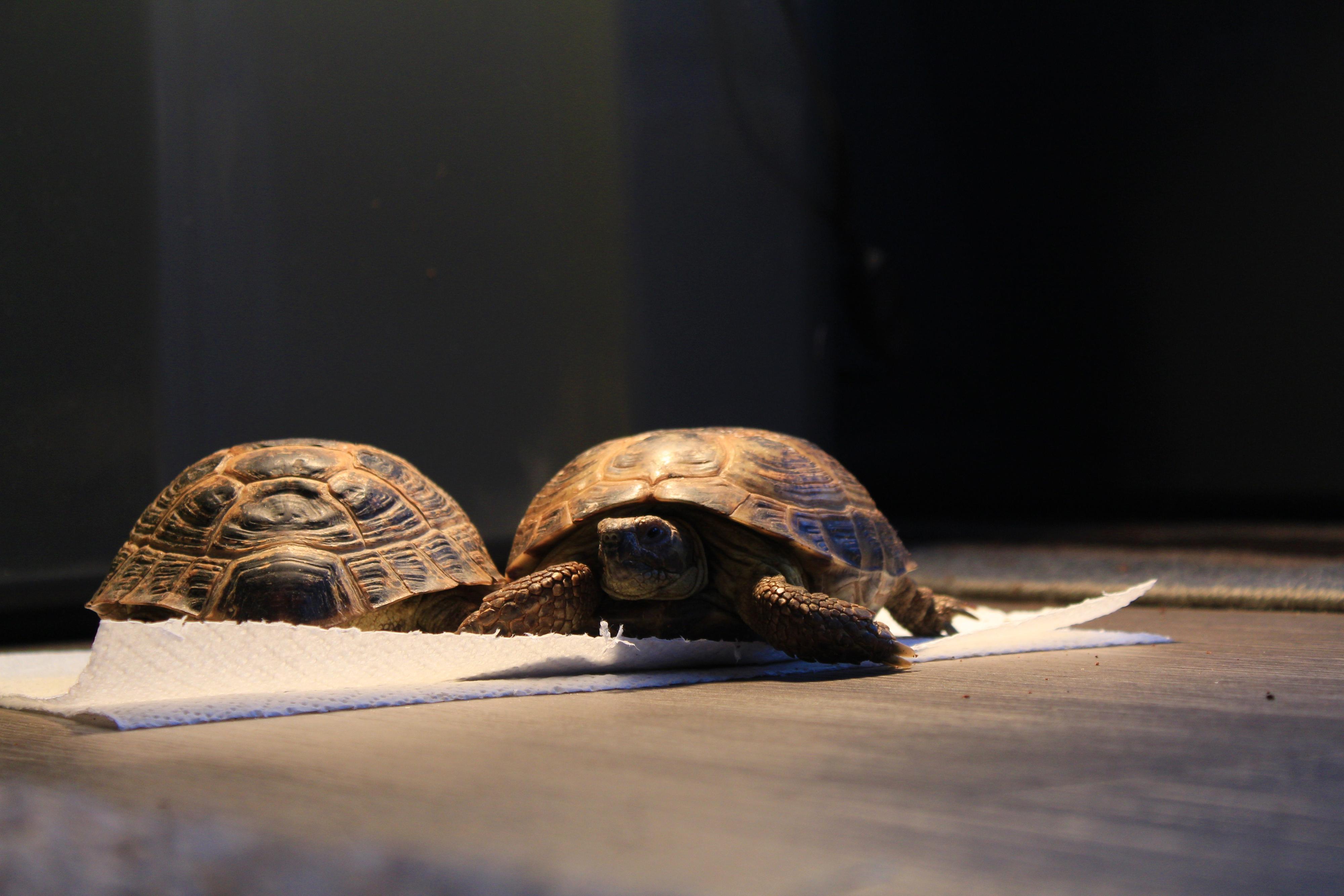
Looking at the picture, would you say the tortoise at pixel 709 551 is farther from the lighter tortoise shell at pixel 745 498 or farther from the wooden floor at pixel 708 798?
the wooden floor at pixel 708 798

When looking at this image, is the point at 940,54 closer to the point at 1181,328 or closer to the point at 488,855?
the point at 1181,328

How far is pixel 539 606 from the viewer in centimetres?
138

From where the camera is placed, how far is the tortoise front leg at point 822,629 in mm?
1329

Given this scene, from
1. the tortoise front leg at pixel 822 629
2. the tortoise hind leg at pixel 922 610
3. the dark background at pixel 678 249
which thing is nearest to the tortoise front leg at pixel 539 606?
the tortoise front leg at pixel 822 629

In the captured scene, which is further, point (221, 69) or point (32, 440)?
point (221, 69)

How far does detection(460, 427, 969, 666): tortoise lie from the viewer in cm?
137

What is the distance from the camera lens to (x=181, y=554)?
Result: 4.51 ft

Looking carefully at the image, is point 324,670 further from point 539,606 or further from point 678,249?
point 678,249

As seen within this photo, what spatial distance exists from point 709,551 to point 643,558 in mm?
144

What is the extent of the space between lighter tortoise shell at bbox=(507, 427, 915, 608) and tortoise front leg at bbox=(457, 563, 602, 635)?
0.28 feet

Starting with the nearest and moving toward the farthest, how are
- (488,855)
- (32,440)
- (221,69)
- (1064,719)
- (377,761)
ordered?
(488,855)
(377,761)
(1064,719)
(32,440)
(221,69)

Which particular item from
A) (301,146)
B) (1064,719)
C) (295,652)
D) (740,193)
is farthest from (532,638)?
(740,193)

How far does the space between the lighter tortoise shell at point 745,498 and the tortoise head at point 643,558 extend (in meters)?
0.06

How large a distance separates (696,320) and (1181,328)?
163 cm
